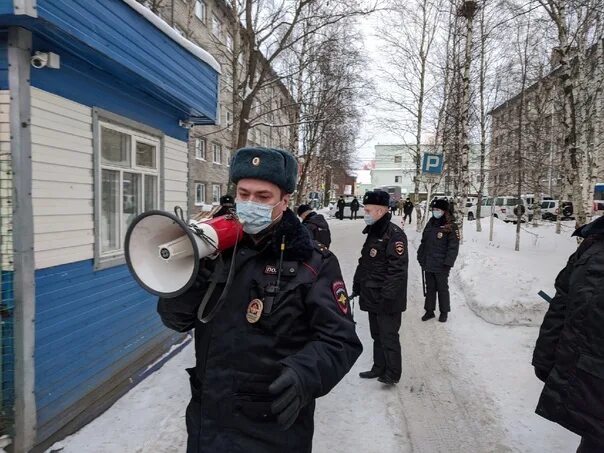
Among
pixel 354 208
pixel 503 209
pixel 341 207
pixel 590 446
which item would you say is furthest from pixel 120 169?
pixel 341 207

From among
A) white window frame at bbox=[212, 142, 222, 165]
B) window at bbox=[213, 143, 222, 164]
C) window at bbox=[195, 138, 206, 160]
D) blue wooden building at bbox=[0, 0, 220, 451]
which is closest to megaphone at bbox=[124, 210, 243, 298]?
blue wooden building at bbox=[0, 0, 220, 451]

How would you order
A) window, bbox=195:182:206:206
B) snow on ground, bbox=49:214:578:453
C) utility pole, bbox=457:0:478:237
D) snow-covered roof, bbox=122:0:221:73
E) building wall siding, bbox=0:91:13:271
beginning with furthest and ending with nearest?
window, bbox=195:182:206:206
utility pole, bbox=457:0:478:237
snow-covered roof, bbox=122:0:221:73
snow on ground, bbox=49:214:578:453
building wall siding, bbox=0:91:13:271

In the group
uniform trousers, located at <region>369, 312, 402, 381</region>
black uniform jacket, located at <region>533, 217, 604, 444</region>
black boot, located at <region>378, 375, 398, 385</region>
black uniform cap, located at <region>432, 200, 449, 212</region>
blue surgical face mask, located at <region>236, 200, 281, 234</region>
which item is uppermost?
black uniform cap, located at <region>432, 200, 449, 212</region>

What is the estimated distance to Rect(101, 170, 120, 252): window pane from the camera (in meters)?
4.02

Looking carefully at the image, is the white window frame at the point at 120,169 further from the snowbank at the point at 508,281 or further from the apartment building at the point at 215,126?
the apartment building at the point at 215,126

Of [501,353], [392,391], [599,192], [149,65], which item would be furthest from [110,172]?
[599,192]

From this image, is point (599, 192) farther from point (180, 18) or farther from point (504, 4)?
point (180, 18)

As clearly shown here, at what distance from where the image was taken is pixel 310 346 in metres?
1.50

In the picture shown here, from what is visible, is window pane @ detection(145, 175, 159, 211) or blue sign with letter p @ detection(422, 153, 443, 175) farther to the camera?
blue sign with letter p @ detection(422, 153, 443, 175)

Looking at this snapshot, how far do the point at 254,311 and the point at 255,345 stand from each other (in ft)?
0.41

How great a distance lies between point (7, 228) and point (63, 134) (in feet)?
2.95

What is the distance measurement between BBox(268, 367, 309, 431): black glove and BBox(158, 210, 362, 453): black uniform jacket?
9cm

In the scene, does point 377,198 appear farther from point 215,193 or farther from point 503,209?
point 503,209

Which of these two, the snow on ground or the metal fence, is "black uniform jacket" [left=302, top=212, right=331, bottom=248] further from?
the metal fence
